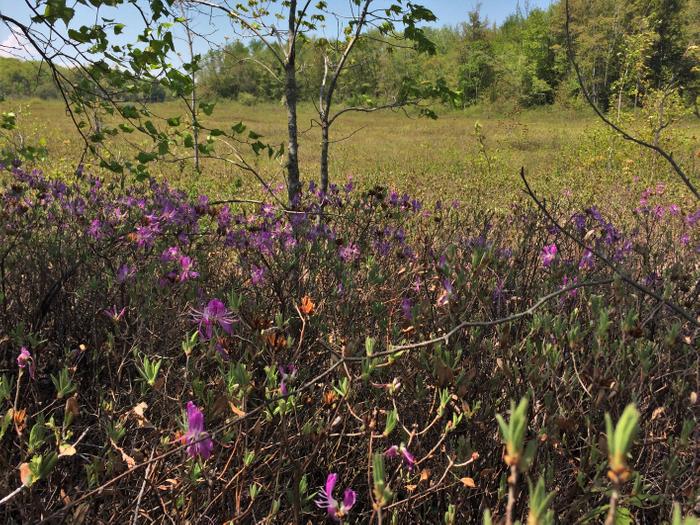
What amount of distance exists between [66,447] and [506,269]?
2095 mm

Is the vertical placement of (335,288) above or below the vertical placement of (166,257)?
below

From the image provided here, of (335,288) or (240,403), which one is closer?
(240,403)

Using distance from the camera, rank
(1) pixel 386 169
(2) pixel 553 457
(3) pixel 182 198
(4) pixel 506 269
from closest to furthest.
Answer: (2) pixel 553 457 → (4) pixel 506 269 → (3) pixel 182 198 → (1) pixel 386 169

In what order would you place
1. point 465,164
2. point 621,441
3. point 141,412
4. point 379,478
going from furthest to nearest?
1. point 465,164
2. point 141,412
3. point 379,478
4. point 621,441

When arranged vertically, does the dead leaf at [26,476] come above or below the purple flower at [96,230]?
below

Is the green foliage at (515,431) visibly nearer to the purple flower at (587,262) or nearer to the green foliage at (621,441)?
the green foliage at (621,441)

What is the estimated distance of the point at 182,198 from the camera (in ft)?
11.9

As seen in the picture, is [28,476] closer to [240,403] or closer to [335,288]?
[240,403]

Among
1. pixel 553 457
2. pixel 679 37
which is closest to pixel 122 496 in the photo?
pixel 553 457

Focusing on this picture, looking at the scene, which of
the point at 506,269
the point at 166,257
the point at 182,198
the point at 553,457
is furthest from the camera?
the point at 182,198

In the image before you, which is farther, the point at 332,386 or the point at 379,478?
the point at 332,386

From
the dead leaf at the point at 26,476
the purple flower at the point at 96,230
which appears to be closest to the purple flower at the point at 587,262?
the dead leaf at the point at 26,476

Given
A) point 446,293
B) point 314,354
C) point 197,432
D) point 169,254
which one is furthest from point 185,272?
point 197,432

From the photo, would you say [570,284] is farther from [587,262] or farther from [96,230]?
[96,230]
